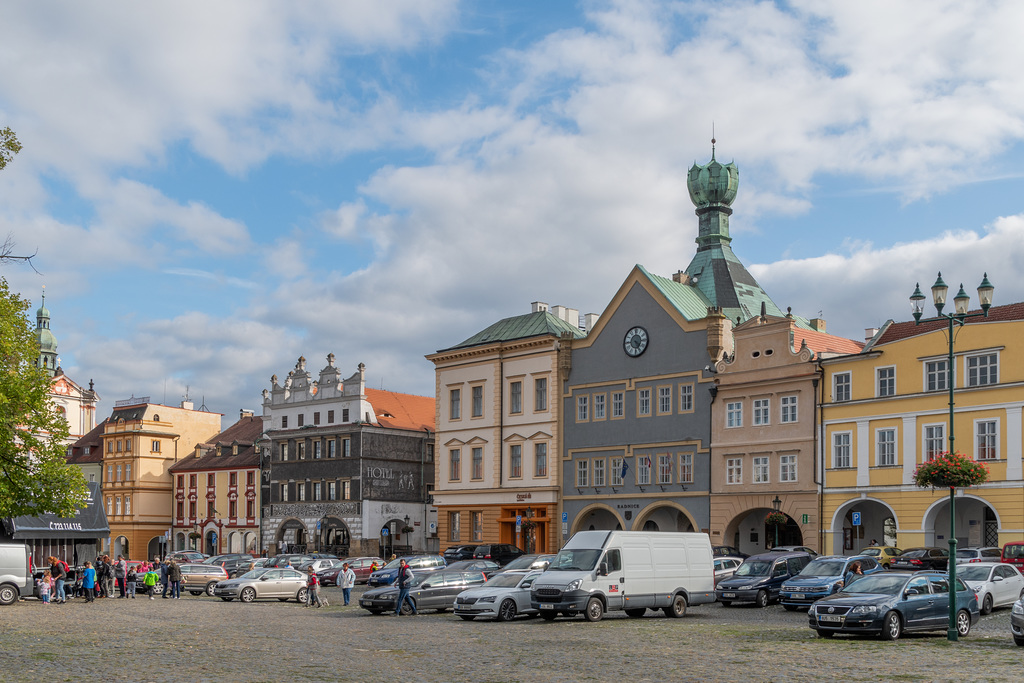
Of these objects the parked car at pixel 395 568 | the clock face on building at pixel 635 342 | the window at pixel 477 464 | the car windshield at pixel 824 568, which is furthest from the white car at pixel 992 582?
the window at pixel 477 464

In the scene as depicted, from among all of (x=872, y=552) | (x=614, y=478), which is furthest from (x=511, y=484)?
(x=872, y=552)

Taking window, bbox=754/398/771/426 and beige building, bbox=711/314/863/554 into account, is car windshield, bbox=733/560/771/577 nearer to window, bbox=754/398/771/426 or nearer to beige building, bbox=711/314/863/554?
beige building, bbox=711/314/863/554

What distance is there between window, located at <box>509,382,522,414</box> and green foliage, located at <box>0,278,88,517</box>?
1325 inches

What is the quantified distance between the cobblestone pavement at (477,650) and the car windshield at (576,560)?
146cm

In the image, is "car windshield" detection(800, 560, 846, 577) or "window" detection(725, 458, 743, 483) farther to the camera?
"window" detection(725, 458, 743, 483)

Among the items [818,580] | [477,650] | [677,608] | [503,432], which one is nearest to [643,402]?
[503,432]

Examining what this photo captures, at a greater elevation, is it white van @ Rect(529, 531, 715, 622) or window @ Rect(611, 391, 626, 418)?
window @ Rect(611, 391, 626, 418)

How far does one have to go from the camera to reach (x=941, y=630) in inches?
1073

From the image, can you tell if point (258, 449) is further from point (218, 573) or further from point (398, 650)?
point (398, 650)

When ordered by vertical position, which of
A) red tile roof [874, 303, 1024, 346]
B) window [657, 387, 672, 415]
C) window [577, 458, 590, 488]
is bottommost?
window [577, 458, 590, 488]

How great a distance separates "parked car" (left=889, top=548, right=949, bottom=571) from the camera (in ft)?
135

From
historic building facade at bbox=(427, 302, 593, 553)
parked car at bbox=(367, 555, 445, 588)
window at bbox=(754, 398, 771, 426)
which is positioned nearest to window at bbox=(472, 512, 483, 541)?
historic building facade at bbox=(427, 302, 593, 553)

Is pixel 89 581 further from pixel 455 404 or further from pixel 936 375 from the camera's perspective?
pixel 936 375

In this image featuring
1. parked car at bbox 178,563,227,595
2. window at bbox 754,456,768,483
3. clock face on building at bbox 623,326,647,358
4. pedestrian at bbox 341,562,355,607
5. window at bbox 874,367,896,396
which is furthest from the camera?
clock face on building at bbox 623,326,647,358
